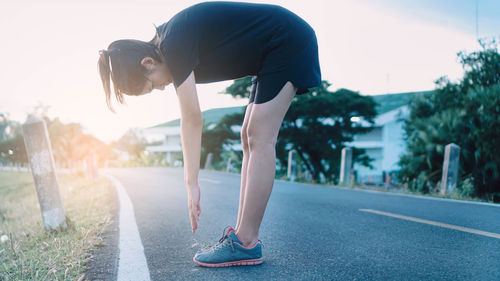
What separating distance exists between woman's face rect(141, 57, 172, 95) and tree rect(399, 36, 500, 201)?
743 cm

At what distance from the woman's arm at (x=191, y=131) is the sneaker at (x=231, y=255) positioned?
248mm

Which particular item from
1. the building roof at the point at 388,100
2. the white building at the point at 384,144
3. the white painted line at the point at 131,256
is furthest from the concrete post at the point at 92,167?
the building roof at the point at 388,100

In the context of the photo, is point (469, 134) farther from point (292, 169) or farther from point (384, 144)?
point (384, 144)

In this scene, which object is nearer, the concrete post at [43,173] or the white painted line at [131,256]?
the white painted line at [131,256]

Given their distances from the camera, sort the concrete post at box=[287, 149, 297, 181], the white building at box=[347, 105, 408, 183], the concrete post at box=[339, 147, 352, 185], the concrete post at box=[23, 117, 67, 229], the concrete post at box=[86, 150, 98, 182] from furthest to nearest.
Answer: the white building at box=[347, 105, 408, 183] < the concrete post at box=[86, 150, 98, 182] < the concrete post at box=[287, 149, 297, 181] < the concrete post at box=[339, 147, 352, 185] < the concrete post at box=[23, 117, 67, 229]

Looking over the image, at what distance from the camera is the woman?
5.77 ft

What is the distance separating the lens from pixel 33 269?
1898 millimetres

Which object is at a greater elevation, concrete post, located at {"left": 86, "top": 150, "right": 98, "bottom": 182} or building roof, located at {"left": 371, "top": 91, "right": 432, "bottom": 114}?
building roof, located at {"left": 371, "top": 91, "right": 432, "bottom": 114}

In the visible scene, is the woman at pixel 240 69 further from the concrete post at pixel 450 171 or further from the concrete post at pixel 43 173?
the concrete post at pixel 450 171

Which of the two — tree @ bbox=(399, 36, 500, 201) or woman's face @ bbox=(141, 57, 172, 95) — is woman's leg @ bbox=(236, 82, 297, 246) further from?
tree @ bbox=(399, 36, 500, 201)

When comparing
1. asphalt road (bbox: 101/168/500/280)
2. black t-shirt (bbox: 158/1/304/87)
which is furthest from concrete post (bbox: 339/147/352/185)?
black t-shirt (bbox: 158/1/304/87)

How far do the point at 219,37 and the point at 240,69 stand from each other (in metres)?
0.23

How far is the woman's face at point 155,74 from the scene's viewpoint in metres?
1.79

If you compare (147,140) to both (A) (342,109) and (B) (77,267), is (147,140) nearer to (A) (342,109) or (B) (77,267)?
(A) (342,109)
